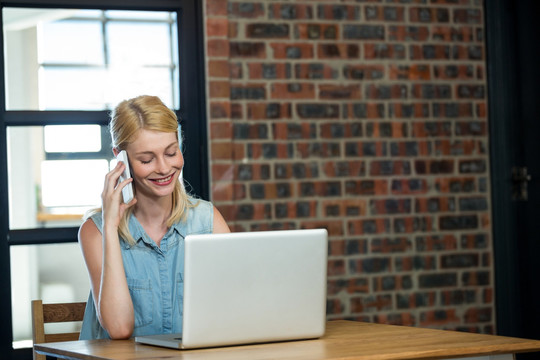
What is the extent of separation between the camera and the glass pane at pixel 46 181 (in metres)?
3.70

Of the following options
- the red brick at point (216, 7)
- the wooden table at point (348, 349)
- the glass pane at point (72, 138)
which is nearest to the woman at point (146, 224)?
the wooden table at point (348, 349)

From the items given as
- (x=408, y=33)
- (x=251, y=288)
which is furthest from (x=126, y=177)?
(x=408, y=33)

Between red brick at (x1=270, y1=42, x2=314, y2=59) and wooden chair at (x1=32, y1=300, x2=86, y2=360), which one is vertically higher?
red brick at (x1=270, y1=42, x2=314, y2=59)

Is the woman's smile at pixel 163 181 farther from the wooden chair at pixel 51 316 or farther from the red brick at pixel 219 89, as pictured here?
the red brick at pixel 219 89

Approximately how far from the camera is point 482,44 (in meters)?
4.25

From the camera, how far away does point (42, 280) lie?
3686 mm

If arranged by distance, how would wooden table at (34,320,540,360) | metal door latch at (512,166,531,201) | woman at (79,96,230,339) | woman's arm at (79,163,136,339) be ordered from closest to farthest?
1. wooden table at (34,320,540,360)
2. woman's arm at (79,163,136,339)
3. woman at (79,96,230,339)
4. metal door latch at (512,166,531,201)

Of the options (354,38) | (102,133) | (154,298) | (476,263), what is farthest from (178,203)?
(476,263)

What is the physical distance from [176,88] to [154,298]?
5.43ft

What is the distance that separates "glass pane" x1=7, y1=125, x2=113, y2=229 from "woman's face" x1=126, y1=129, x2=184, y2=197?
1.28m

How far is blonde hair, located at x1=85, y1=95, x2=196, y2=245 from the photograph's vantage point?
2.55 metres

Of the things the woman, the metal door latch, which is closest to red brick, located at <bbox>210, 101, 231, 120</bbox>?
the woman

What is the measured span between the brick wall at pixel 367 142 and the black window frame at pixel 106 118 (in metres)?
0.12

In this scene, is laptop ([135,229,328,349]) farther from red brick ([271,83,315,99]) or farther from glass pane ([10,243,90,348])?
red brick ([271,83,315,99])
